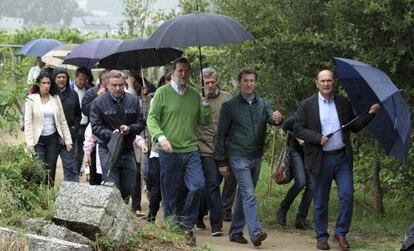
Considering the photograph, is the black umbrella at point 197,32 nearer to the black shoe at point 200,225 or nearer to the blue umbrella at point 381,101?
the blue umbrella at point 381,101

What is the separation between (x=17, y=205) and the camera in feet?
24.6

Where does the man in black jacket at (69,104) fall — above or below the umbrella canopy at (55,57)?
below

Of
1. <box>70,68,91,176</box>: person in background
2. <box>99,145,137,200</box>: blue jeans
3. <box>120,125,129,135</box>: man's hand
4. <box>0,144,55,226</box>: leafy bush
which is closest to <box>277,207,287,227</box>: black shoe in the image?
<box>99,145,137,200</box>: blue jeans

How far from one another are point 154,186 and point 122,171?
0.84 m

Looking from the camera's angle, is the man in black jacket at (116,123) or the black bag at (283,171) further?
the black bag at (283,171)

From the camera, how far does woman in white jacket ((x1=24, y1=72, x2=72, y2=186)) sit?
10.1 m

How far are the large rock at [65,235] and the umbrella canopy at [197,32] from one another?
2.22 m

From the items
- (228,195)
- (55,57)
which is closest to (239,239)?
(228,195)

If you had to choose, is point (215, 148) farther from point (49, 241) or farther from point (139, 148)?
point (49, 241)

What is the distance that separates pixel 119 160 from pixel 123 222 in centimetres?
164

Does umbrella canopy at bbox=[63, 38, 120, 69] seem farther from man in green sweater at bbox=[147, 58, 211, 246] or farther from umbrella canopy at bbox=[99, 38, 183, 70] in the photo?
man in green sweater at bbox=[147, 58, 211, 246]

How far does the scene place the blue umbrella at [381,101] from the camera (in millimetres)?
8258

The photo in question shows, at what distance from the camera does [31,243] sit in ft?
21.3

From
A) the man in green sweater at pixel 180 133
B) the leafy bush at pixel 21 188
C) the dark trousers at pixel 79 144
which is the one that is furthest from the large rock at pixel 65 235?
the dark trousers at pixel 79 144
